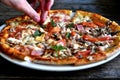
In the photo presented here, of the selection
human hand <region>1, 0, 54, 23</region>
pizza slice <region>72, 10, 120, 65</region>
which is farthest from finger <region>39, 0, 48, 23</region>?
pizza slice <region>72, 10, 120, 65</region>

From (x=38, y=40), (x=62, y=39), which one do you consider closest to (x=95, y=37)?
(x=62, y=39)

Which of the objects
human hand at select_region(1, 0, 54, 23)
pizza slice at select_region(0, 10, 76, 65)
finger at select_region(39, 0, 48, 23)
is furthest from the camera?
finger at select_region(39, 0, 48, 23)

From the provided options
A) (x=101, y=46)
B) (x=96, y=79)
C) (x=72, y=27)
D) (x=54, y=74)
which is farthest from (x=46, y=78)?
(x=72, y=27)

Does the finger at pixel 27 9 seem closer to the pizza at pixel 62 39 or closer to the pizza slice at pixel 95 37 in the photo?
the pizza at pixel 62 39

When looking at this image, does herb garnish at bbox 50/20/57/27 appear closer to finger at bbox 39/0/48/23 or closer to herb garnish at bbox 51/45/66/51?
finger at bbox 39/0/48/23

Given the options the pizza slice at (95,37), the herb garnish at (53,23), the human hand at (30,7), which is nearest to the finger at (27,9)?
the human hand at (30,7)

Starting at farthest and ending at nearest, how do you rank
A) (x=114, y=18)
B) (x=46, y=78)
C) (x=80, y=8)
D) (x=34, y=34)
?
(x=80, y=8)
(x=114, y=18)
(x=34, y=34)
(x=46, y=78)

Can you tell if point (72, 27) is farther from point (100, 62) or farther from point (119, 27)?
point (100, 62)

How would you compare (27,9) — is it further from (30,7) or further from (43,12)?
(43,12)

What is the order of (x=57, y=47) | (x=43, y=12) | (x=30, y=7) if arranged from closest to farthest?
(x=57, y=47) → (x=30, y=7) → (x=43, y=12)
